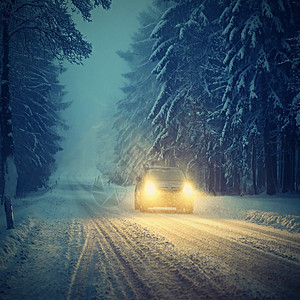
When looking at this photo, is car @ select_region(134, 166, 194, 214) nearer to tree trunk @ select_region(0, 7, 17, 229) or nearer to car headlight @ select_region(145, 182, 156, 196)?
car headlight @ select_region(145, 182, 156, 196)

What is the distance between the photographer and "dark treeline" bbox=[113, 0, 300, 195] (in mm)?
14250

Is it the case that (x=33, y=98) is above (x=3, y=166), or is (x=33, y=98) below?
above

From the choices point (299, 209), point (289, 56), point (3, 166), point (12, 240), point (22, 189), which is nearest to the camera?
point (12, 240)

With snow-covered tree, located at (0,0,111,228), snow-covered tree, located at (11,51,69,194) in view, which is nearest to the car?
snow-covered tree, located at (0,0,111,228)

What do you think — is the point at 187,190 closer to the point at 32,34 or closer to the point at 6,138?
the point at 6,138

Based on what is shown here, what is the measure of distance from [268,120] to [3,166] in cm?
1412

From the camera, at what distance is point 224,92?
54.9 ft

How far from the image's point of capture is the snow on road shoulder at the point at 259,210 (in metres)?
9.10

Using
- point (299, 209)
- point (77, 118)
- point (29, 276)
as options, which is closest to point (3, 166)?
point (29, 276)

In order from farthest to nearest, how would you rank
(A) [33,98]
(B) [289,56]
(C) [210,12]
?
(A) [33,98] < (C) [210,12] < (B) [289,56]

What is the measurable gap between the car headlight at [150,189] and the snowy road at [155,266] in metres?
4.54

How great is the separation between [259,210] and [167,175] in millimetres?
4536

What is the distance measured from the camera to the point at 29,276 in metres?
4.24

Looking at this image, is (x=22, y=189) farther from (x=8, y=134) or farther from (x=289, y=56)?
(x=289, y=56)
